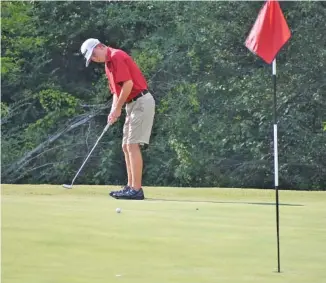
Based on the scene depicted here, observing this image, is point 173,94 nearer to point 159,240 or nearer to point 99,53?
point 99,53

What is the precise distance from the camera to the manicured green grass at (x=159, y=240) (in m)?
5.33

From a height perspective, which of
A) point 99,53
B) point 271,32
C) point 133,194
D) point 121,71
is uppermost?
point 271,32

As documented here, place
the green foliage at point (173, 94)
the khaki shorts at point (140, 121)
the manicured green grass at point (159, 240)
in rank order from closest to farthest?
1. the manicured green grass at point (159, 240)
2. the khaki shorts at point (140, 121)
3. the green foliage at point (173, 94)

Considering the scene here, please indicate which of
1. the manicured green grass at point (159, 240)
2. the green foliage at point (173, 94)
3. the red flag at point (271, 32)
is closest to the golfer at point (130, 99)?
the manicured green grass at point (159, 240)

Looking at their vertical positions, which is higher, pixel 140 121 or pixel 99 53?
pixel 99 53

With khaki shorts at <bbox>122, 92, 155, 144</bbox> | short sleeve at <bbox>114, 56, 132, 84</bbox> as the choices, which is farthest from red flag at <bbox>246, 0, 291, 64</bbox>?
khaki shorts at <bbox>122, 92, 155, 144</bbox>

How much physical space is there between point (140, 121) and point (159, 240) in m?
3.18

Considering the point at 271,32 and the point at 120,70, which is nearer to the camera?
the point at 271,32

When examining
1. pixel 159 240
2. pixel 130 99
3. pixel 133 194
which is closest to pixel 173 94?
pixel 130 99

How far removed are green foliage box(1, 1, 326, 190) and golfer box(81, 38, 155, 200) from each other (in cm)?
649

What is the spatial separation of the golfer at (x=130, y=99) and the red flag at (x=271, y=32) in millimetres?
3149

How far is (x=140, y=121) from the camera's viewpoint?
974cm

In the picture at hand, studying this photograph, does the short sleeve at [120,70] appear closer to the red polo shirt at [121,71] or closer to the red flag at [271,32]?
the red polo shirt at [121,71]

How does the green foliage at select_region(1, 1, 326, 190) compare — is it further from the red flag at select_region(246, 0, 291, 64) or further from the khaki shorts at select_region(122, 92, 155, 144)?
the red flag at select_region(246, 0, 291, 64)
